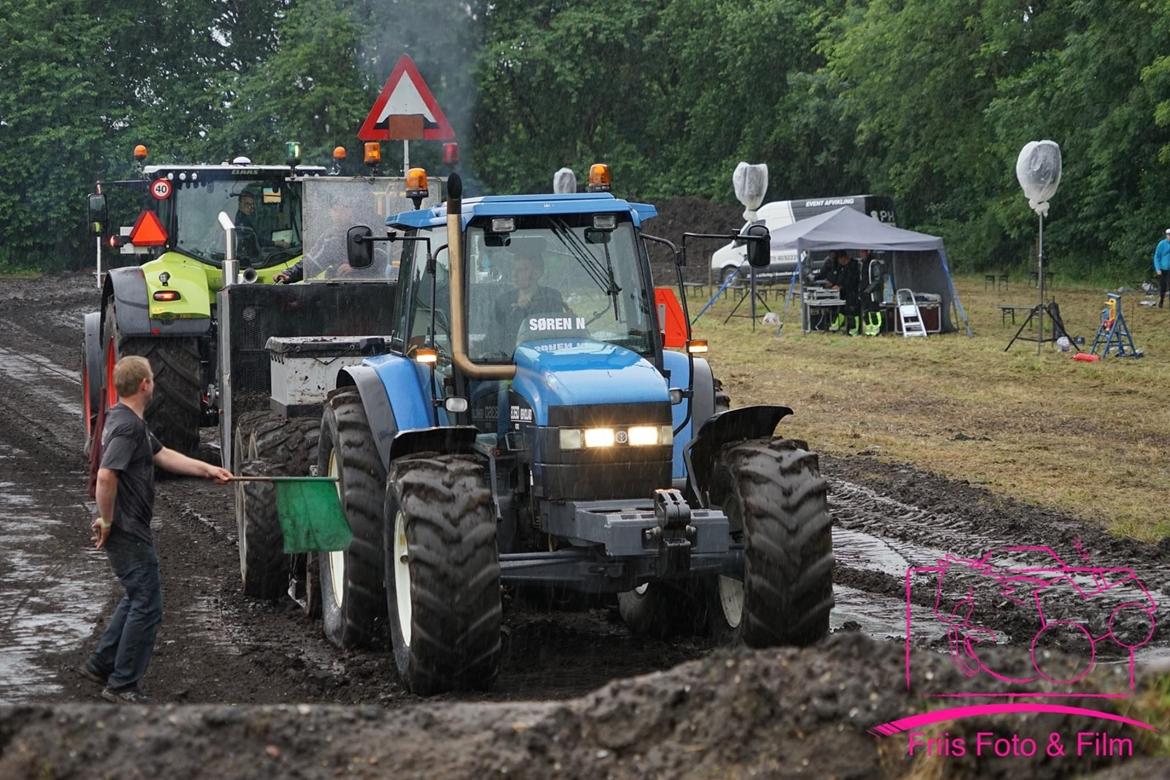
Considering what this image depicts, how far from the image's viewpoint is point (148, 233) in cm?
1360

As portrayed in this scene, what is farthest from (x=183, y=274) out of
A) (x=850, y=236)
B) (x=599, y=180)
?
(x=850, y=236)

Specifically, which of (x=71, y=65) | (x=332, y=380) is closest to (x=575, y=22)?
(x=71, y=65)

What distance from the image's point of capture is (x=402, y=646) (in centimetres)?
718

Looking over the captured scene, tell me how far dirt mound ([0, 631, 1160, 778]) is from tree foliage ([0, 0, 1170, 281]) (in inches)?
1109

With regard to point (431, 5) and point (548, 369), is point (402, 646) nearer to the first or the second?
point (548, 369)

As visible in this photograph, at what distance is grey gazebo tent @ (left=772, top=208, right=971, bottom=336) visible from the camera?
1093 inches

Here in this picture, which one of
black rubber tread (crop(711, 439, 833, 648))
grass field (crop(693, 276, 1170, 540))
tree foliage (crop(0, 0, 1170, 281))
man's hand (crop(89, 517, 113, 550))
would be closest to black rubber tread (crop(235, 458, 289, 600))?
man's hand (crop(89, 517, 113, 550))

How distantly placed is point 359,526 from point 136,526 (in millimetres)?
1033

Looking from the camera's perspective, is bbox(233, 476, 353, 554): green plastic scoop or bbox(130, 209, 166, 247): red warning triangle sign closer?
bbox(233, 476, 353, 554): green plastic scoop

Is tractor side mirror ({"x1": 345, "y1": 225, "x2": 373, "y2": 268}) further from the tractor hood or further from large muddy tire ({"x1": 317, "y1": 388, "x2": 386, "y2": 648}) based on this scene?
the tractor hood

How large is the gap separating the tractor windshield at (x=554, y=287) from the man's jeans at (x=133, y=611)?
1.75m

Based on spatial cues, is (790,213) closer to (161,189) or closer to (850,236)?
(850,236)

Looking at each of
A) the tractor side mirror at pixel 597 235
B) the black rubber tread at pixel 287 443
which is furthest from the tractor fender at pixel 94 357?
the tractor side mirror at pixel 597 235

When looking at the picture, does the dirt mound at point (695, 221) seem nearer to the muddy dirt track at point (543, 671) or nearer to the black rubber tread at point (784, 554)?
the muddy dirt track at point (543, 671)
